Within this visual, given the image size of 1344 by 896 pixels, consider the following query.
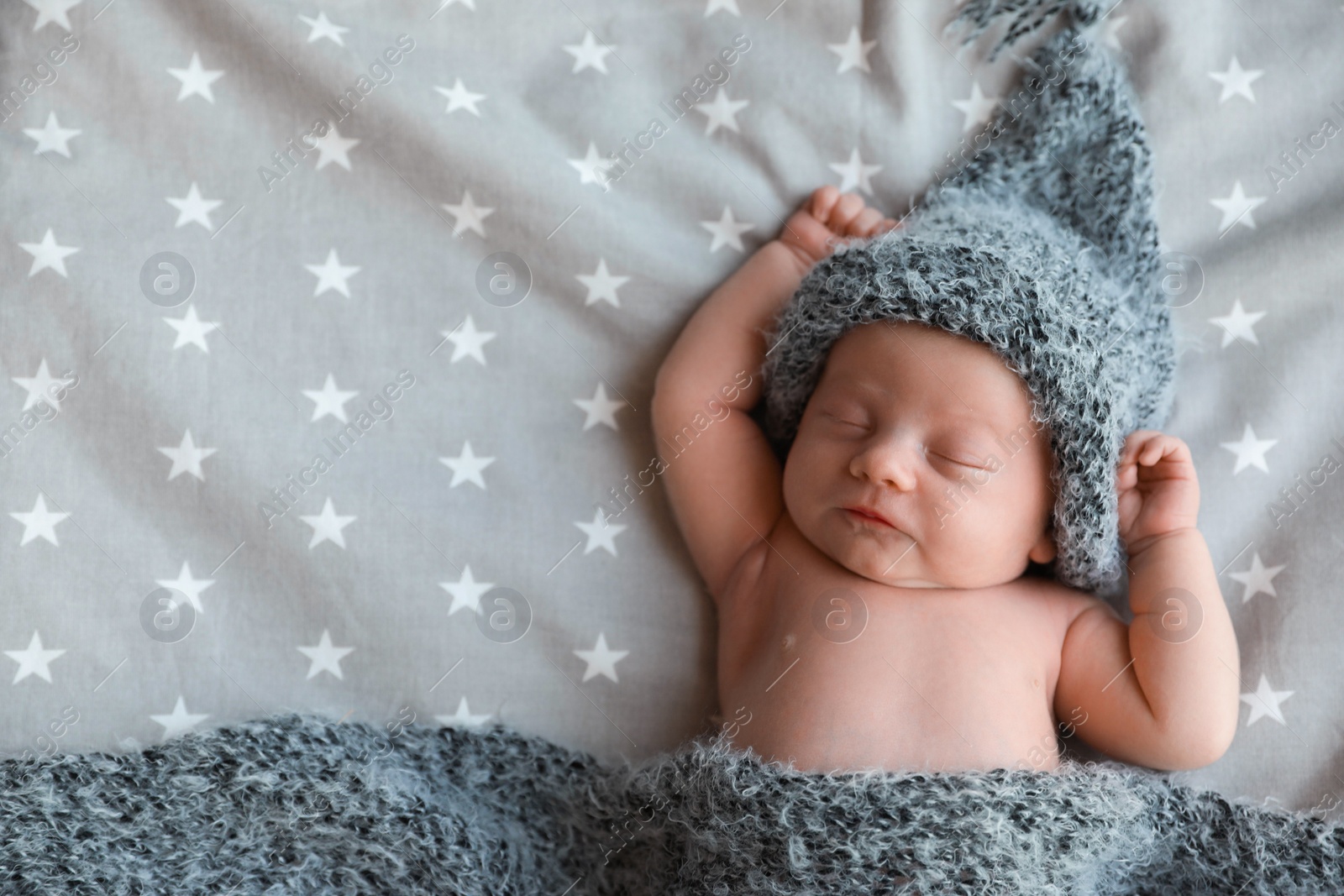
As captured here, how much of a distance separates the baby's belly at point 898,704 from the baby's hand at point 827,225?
57cm

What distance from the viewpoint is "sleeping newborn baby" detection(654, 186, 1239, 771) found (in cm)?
130

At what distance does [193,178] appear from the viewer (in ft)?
4.99

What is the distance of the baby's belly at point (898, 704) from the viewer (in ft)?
4.19

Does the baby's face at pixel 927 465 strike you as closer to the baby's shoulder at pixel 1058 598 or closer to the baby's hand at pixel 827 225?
the baby's shoulder at pixel 1058 598

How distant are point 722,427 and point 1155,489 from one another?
61 cm

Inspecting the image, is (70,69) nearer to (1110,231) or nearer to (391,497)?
(391,497)

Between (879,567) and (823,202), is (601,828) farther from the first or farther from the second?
(823,202)

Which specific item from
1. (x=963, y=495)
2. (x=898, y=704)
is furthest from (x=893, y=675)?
(x=963, y=495)

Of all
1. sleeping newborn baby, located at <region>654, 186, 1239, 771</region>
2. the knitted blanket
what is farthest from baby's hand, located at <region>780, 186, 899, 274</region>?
the knitted blanket

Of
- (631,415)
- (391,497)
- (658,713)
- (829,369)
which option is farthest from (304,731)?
(829,369)

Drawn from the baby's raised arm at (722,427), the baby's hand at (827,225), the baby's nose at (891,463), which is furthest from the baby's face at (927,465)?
the baby's hand at (827,225)

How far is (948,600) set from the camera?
4.52ft

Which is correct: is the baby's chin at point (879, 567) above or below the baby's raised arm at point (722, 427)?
below

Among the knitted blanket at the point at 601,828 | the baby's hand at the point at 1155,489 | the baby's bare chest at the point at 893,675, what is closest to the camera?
the knitted blanket at the point at 601,828
